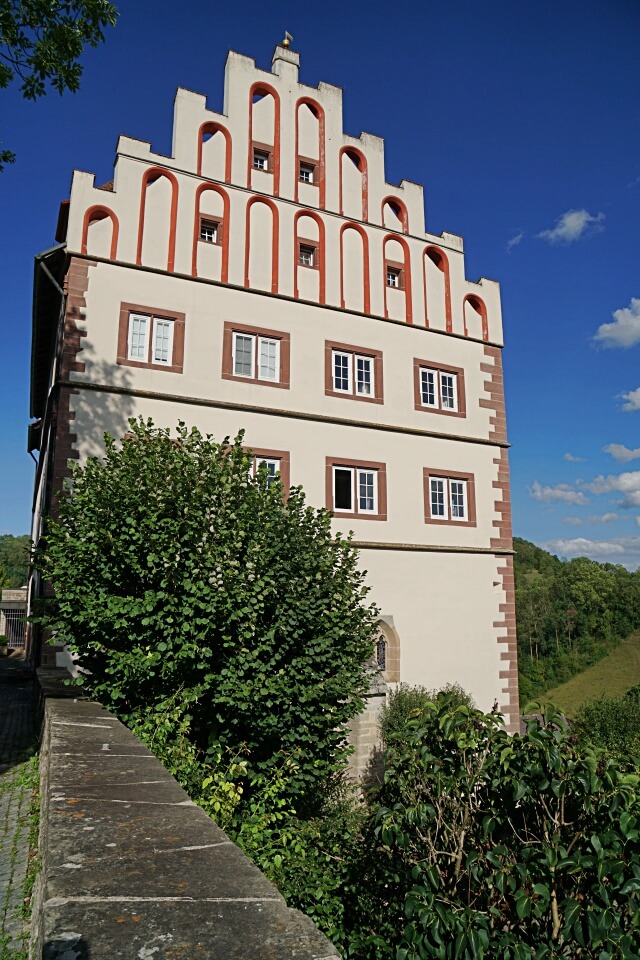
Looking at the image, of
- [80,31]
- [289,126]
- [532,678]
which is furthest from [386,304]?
[532,678]

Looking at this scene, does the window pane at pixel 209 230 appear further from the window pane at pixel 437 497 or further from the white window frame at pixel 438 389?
the window pane at pixel 437 497

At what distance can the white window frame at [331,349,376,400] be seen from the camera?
17703mm

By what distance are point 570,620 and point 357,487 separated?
80.7 metres

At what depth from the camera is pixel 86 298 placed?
1489cm

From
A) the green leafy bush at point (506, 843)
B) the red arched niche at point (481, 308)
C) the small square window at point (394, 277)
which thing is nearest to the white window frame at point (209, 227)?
the small square window at point (394, 277)

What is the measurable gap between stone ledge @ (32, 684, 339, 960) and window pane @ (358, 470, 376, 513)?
13458 millimetres

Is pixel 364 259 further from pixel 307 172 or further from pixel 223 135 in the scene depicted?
pixel 223 135

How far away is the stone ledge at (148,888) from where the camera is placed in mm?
2043

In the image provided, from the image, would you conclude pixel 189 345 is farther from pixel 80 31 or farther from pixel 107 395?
pixel 80 31

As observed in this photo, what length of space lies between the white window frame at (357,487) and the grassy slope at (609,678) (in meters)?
64.8

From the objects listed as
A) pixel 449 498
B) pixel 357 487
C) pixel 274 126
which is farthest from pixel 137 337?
pixel 449 498

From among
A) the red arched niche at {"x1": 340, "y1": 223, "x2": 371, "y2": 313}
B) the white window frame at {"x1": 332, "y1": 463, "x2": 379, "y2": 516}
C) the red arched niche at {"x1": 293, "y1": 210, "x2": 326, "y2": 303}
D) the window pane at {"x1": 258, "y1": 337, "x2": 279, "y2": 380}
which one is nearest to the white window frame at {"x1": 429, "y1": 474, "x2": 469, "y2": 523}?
the white window frame at {"x1": 332, "y1": 463, "x2": 379, "y2": 516}

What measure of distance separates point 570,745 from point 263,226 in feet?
51.7

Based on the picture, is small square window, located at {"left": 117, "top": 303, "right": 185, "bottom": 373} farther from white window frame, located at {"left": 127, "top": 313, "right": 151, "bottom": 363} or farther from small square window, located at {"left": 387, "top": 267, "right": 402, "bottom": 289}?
small square window, located at {"left": 387, "top": 267, "right": 402, "bottom": 289}
